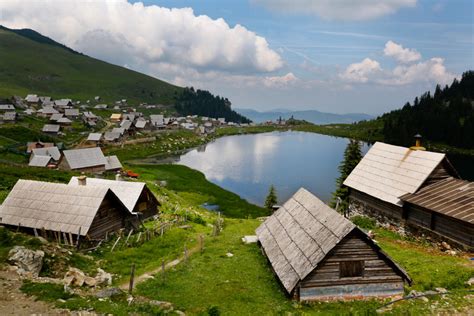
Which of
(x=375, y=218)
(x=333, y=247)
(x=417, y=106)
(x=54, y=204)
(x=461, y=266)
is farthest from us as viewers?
(x=417, y=106)

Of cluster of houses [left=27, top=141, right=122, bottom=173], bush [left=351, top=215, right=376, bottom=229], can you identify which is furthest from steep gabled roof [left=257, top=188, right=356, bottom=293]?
cluster of houses [left=27, top=141, right=122, bottom=173]

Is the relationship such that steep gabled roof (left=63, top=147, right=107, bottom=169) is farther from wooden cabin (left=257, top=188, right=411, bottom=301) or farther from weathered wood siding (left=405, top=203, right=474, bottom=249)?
wooden cabin (left=257, top=188, right=411, bottom=301)

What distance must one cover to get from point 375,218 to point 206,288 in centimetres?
2444

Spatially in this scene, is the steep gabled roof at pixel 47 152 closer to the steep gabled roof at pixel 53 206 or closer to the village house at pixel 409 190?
the steep gabled roof at pixel 53 206

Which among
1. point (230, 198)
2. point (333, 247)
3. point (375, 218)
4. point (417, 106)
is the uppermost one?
point (417, 106)

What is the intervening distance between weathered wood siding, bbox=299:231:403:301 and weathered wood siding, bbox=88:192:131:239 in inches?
706

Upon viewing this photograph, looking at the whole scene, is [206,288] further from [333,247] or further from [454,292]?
[454,292]

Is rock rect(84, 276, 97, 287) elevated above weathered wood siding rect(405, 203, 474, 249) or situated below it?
below

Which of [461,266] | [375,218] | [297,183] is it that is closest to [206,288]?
[461,266]

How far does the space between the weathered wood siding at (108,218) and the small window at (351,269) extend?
19.2 m

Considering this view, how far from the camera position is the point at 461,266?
959 inches

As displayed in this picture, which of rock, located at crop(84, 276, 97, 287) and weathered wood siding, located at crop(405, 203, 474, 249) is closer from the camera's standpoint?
rock, located at crop(84, 276, 97, 287)

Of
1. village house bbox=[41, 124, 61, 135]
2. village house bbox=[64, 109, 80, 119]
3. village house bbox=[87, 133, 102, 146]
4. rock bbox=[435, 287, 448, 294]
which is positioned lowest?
rock bbox=[435, 287, 448, 294]

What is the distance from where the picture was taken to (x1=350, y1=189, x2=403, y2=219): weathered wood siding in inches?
1425
